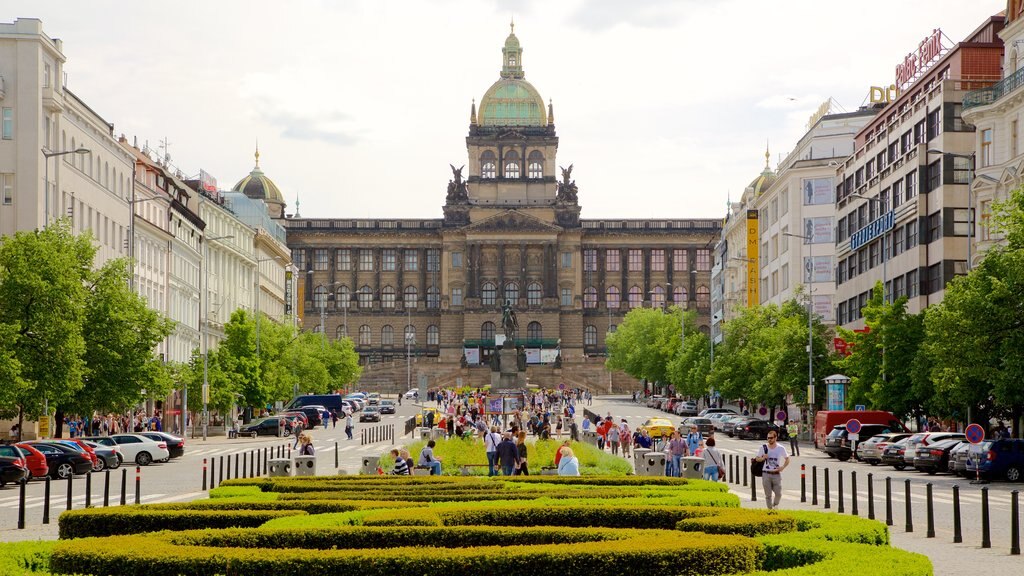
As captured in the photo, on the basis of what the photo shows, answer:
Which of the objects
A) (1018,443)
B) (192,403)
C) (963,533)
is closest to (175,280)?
(192,403)

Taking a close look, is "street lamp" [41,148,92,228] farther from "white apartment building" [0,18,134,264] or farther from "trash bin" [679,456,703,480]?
"trash bin" [679,456,703,480]

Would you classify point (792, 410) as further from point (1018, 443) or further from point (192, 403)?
point (1018, 443)

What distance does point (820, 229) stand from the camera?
12156 centimetres

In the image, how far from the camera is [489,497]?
2814 centimetres

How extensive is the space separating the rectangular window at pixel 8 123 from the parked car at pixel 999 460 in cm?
4743

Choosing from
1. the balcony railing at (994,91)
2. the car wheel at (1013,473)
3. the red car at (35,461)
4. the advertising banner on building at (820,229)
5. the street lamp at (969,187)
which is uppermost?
the balcony railing at (994,91)

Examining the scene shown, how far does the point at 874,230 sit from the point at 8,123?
50194mm

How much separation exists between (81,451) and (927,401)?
36055mm

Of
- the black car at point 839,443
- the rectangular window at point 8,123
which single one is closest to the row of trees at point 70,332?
the rectangular window at point 8,123

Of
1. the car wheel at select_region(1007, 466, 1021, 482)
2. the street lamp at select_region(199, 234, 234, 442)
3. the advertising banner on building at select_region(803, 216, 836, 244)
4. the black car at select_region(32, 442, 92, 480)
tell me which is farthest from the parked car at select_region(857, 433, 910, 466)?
the advertising banner on building at select_region(803, 216, 836, 244)

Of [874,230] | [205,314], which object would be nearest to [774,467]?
[874,230]

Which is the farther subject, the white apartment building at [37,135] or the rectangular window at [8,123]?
the rectangular window at [8,123]

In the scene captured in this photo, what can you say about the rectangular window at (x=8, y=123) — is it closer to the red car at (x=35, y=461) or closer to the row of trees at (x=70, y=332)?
the row of trees at (x=70, y=332)

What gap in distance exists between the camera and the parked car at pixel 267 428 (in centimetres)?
9519
